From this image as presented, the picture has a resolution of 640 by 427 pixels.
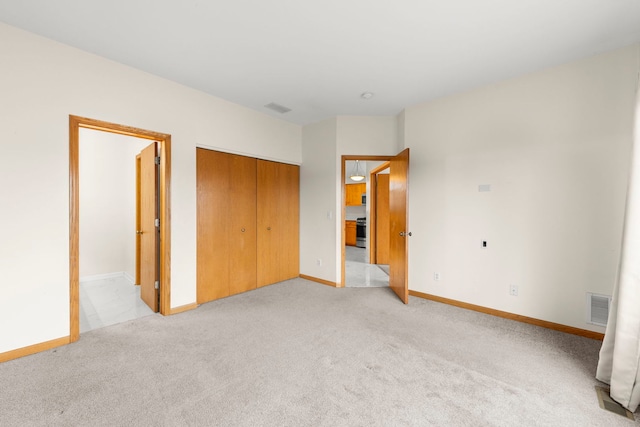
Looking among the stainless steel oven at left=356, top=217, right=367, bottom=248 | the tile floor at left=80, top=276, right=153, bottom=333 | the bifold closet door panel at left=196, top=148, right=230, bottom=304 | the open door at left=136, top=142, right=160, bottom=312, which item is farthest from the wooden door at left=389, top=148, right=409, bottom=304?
the stainless steel oven at left=356, top=217, right=367, bottom=248

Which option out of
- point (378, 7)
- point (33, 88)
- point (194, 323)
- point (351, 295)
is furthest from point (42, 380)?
point (378, 7)

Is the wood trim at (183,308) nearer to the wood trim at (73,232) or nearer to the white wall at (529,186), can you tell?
the wood trim at (73,232)

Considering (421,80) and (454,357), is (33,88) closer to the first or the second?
(421,80)

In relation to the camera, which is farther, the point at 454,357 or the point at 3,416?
the point at 454,357

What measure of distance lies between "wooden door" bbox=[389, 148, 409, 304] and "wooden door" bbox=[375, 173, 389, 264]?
1734mm

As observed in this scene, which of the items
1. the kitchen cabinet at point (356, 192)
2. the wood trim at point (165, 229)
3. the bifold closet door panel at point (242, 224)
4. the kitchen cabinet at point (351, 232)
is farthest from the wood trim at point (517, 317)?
the kitchen cabinet at point (356, 192)

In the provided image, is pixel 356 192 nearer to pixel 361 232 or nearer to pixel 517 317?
pixel 361 232

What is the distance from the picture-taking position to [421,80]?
3.06m

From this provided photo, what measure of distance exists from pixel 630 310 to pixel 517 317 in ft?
4.38

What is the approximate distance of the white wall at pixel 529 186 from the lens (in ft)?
8.22

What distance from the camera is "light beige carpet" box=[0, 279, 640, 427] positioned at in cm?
163

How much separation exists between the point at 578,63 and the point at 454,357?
3048mm

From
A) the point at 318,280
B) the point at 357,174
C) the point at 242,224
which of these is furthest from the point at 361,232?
the point at 242,224

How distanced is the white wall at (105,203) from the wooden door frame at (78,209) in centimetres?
178
